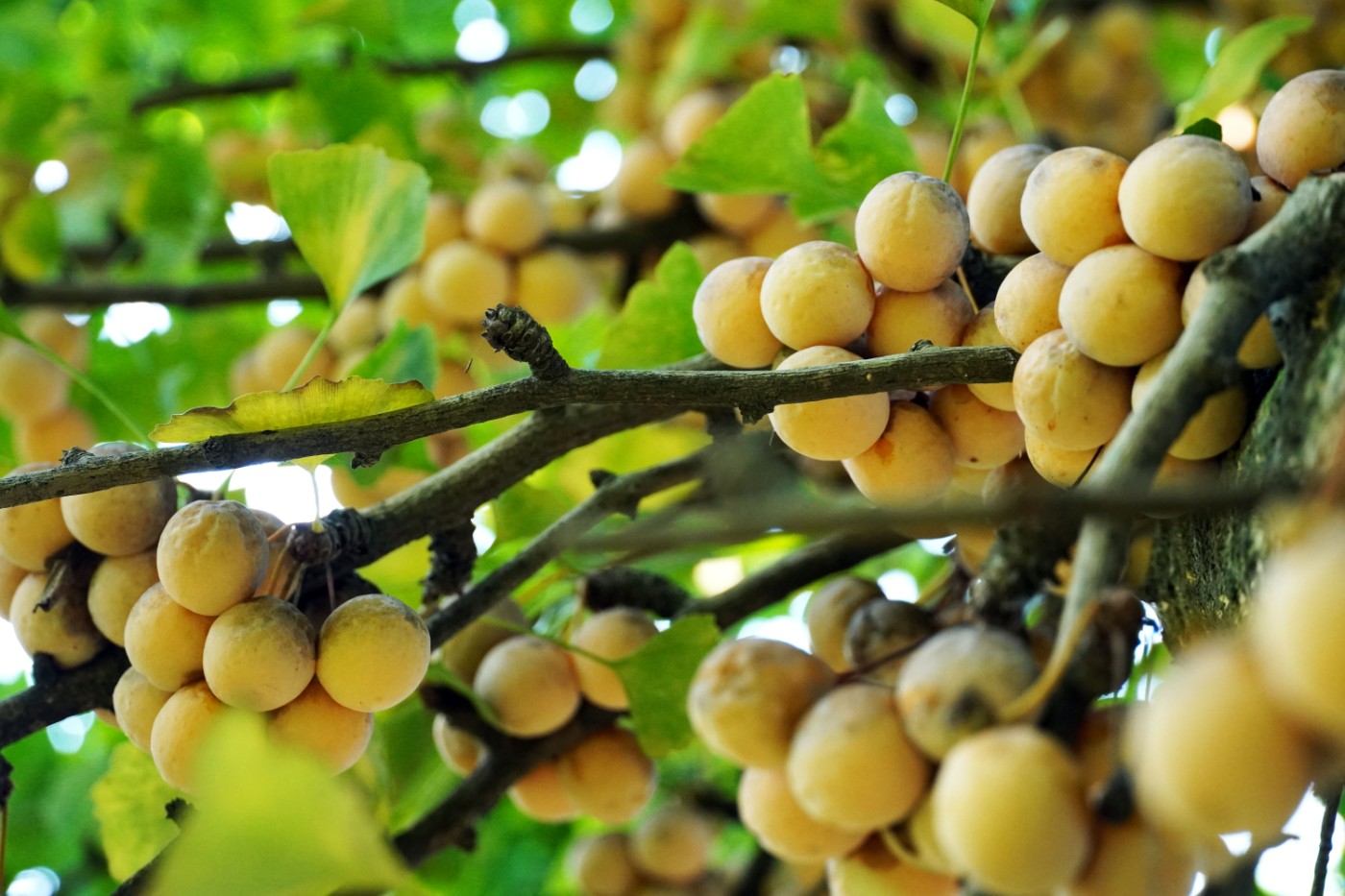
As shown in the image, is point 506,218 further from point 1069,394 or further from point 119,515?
point 1069,394

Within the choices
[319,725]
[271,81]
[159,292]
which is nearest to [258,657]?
[319,725]

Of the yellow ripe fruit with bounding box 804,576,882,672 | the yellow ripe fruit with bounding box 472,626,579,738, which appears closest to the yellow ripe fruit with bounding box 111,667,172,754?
the yellow ripe fruit with bounding box 472,626,579,738

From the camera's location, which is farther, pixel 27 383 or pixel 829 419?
pixel 27 383

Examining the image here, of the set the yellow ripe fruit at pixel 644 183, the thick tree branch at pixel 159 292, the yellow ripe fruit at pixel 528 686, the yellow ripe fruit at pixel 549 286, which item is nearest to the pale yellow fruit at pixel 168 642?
the yellow ripe fruit at pixel 528 686

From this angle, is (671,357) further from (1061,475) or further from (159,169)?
(159,169)

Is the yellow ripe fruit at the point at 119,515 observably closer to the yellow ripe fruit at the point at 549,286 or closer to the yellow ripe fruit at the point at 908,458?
the yellow ripe fruit at the point at 908,458

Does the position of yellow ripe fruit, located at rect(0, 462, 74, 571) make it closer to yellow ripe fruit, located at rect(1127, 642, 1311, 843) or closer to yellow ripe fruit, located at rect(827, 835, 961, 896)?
yellow ripe fruit, located at rect(827, 835, 961, 896)

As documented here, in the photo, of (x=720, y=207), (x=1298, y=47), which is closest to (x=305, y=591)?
(x=720, y=207)
